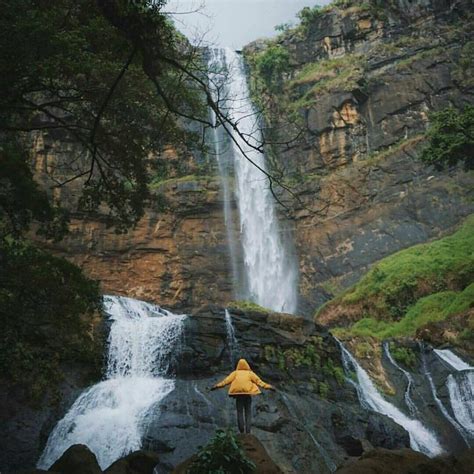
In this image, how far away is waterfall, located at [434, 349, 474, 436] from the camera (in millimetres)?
13859

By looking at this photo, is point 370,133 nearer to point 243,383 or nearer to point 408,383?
point 408,383

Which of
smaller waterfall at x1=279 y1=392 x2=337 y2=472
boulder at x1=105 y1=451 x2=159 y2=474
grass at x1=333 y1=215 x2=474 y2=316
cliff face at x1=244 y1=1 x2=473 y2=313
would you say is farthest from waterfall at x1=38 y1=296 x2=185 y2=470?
cliff face at x1=244 y1=1 x2=473 y2=313

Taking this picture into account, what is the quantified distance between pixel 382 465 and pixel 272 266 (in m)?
23.4

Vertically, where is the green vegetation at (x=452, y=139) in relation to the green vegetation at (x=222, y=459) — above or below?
above

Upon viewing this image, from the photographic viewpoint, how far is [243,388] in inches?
284

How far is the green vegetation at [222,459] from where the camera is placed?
5113 mm

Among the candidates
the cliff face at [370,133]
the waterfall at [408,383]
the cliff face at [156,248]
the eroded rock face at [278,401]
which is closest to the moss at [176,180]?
the cliff face at [156,248]

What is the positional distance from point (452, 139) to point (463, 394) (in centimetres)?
767

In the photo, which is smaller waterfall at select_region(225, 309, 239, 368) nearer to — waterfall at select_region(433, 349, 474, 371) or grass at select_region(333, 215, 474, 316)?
waterfall at select_region(433, 349, 474, 371)

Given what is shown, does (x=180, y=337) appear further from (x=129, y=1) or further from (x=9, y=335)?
(x=129, y=1)

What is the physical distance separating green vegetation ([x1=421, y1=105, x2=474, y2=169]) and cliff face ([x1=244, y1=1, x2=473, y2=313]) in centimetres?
947

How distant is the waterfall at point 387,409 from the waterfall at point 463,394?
3.85 ft

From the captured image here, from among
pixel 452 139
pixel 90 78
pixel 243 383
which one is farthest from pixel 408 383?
pixel 90 78

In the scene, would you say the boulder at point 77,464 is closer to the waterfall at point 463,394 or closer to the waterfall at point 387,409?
the waterfall at point 387,409
